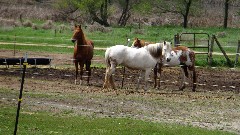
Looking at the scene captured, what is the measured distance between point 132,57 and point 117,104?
4450 millimetres

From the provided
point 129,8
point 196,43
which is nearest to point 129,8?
point 129,8

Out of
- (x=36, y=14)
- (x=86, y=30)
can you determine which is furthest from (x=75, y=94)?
(x=36, y=14)

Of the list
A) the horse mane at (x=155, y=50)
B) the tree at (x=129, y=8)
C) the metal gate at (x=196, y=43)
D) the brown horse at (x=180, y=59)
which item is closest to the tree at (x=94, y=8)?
the tree at (x=129, y=8)

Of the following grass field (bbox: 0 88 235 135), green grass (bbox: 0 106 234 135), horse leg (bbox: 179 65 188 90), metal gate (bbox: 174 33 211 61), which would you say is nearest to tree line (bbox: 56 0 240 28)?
metal gate (bbox: 174 33 211 61)

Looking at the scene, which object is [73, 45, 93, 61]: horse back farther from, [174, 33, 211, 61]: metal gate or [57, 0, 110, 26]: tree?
[57, 0, 110, 26]: tree

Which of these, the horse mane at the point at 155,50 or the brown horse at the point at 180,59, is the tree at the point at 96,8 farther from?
the horse mane at the point at 155,50

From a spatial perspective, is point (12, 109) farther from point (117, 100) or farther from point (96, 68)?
point (96, 68)

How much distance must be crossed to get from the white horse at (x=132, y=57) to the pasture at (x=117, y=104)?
794 mm

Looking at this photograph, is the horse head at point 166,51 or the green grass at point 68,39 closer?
the horse head at point 166,51

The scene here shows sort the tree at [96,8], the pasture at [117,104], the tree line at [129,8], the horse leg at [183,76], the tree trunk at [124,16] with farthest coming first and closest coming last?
the tree trunk at [124,16] → the tree line at [129,8] → the tree at [96,8] → the horse leg at [183,76] → the pasture at [117,104]

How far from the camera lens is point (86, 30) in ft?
188

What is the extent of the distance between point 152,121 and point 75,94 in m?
4.98

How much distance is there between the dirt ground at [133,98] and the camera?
17.3 meters

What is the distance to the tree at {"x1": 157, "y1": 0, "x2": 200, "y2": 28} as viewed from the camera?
70125 mm
